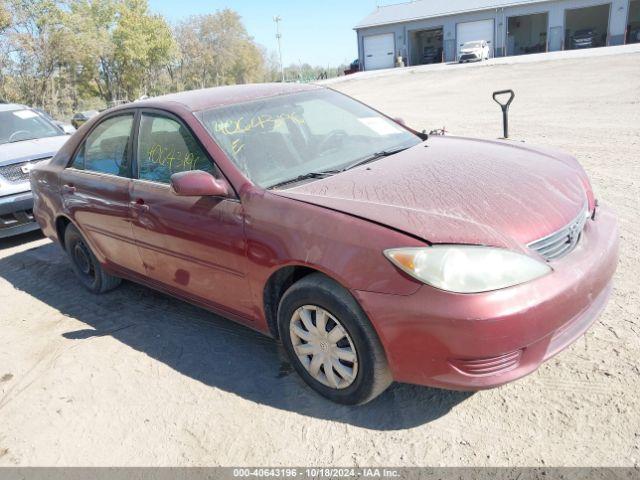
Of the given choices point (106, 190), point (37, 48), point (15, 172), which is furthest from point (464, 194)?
point (37, 48)

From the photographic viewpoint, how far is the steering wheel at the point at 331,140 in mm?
3513

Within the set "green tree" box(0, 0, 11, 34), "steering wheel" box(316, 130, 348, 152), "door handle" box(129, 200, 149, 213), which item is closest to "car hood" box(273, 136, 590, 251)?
"steering wheel" box(316, 130, 348, 152)

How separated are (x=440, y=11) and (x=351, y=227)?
4726 centimetres

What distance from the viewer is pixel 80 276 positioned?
16.3 feet

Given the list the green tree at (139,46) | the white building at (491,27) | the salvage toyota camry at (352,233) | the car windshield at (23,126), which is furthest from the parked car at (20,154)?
the white building at (491,27)

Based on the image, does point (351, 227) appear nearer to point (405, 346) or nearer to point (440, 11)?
point (405, 346)

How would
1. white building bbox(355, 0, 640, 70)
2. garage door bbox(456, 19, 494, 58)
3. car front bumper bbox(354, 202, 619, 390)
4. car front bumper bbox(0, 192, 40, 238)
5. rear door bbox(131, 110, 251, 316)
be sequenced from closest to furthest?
car front bumper bbox(354, 202, 619, 390), rear door bbox(131, 110, 251, 316), car front bumper bbox(0, 192, 40, 238), white building bbox(355, 0, 640, 70), garage door bbox(456, 19, 494, 58)

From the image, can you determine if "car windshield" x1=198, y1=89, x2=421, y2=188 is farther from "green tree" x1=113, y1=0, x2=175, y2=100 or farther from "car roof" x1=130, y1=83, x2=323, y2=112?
"green tree" x1=113, y1=0, x2=175, y2=100

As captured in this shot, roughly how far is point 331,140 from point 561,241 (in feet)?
5.45

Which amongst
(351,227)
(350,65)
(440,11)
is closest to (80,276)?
(351,227)

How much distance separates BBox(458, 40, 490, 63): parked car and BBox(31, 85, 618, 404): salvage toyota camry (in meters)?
37.9

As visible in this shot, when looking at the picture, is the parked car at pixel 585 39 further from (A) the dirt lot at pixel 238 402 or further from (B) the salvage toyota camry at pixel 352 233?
(B) the salvage toyota camry at pixel 352 233

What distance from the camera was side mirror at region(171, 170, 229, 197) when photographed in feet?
9.80

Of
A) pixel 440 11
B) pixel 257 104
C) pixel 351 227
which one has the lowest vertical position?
pixel 351 227
